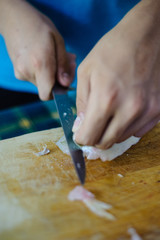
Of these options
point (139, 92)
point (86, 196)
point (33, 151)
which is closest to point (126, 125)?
point (139, 92)

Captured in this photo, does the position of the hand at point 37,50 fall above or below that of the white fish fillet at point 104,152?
above

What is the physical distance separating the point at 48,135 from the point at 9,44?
408mm

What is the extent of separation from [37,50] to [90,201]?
1.75 feet

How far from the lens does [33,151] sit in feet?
3.00

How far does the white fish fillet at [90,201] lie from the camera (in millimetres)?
674

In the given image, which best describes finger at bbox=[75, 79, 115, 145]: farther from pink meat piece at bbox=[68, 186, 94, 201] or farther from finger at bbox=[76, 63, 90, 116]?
pink meat piece at bbox=[68, 186, 94, 201]

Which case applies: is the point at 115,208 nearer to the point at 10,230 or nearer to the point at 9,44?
the point at 10,230

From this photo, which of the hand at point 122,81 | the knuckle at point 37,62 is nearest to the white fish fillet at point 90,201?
the hand at point 122,81

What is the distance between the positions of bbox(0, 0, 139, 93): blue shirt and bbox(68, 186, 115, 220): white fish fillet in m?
0.84

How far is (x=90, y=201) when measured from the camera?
0.71 meters

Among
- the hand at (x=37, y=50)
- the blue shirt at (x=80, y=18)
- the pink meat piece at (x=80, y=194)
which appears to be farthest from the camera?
the blue shirt at (x=80, y=18)

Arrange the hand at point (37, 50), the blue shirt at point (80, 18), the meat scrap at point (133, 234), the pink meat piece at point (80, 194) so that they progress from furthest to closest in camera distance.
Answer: the blue shirt at point (80, 18), the hand at point (37, 50), the pink meat piece at point (80, 194), the meat scrap at point (133, 234)

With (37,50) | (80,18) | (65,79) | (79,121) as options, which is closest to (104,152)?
(79,121)

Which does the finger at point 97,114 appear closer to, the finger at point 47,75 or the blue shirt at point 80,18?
the finger at point 47,75
